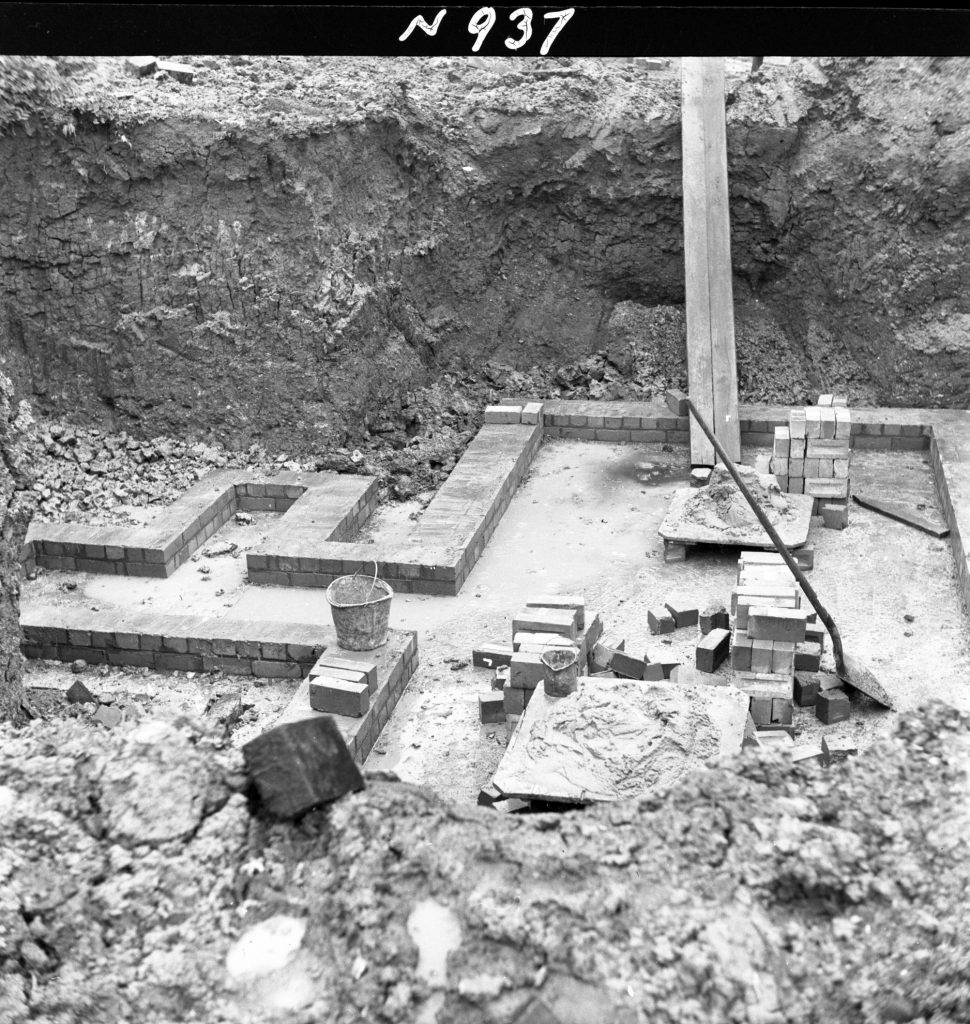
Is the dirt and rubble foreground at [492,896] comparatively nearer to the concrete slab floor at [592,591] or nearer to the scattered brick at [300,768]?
the scattered brick at [300,768]

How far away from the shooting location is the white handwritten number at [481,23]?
10.3 ft

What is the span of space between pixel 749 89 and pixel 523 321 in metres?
3.19

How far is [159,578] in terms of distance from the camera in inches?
351

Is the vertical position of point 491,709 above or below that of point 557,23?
below

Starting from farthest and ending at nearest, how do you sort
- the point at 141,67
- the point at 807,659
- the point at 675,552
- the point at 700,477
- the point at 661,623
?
the point at 141,67 → the point at 700,477 → the point at 675,552 → the point at 661,623 → the point at 807,659

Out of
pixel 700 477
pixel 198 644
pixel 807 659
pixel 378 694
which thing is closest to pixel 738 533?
pixel 700 477

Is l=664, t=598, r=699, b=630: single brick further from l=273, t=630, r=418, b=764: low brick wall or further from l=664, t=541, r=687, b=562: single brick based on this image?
l=273, t=630, r=418, b=764: low brick wall

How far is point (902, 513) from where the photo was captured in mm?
9625

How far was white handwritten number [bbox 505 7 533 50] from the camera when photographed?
122 inches

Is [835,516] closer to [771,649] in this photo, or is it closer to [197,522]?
[771,649]

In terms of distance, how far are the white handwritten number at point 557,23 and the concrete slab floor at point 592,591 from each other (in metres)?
4.20

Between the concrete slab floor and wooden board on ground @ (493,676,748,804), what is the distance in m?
0.67

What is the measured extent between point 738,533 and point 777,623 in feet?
6.52

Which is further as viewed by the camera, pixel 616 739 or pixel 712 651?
pixel 712 651
